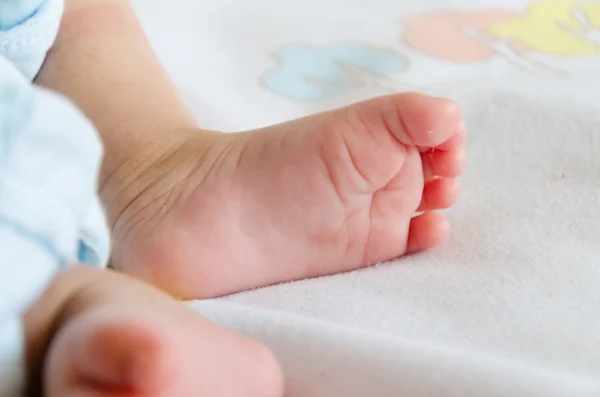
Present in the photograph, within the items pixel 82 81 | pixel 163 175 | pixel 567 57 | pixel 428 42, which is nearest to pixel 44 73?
pixel 82 81

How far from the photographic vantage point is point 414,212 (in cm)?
55

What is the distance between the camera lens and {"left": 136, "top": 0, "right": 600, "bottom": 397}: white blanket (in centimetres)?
37

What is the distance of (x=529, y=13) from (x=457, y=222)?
1.42 ft

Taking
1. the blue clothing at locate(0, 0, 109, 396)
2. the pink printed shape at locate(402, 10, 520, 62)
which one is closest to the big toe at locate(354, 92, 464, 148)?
the blue clothing at locate(0, 0, 109, 396)

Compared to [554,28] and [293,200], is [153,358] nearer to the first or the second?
[293,200]

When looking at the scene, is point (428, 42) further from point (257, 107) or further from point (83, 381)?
point (83, 381)

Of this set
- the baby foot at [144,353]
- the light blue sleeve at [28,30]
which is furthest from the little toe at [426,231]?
the light blue sleeve at [28,30]

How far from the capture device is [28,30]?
0.57 m

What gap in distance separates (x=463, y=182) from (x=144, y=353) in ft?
1.33

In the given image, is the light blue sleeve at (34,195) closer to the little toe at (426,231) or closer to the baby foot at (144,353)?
the baby foot at (144,353)

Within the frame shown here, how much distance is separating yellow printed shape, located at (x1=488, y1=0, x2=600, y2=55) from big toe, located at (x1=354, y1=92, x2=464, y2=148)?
1.22 feet

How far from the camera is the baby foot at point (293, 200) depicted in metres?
0.50

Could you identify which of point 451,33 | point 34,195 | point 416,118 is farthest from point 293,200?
point 451,33

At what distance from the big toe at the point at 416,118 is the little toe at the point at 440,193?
4 cm
